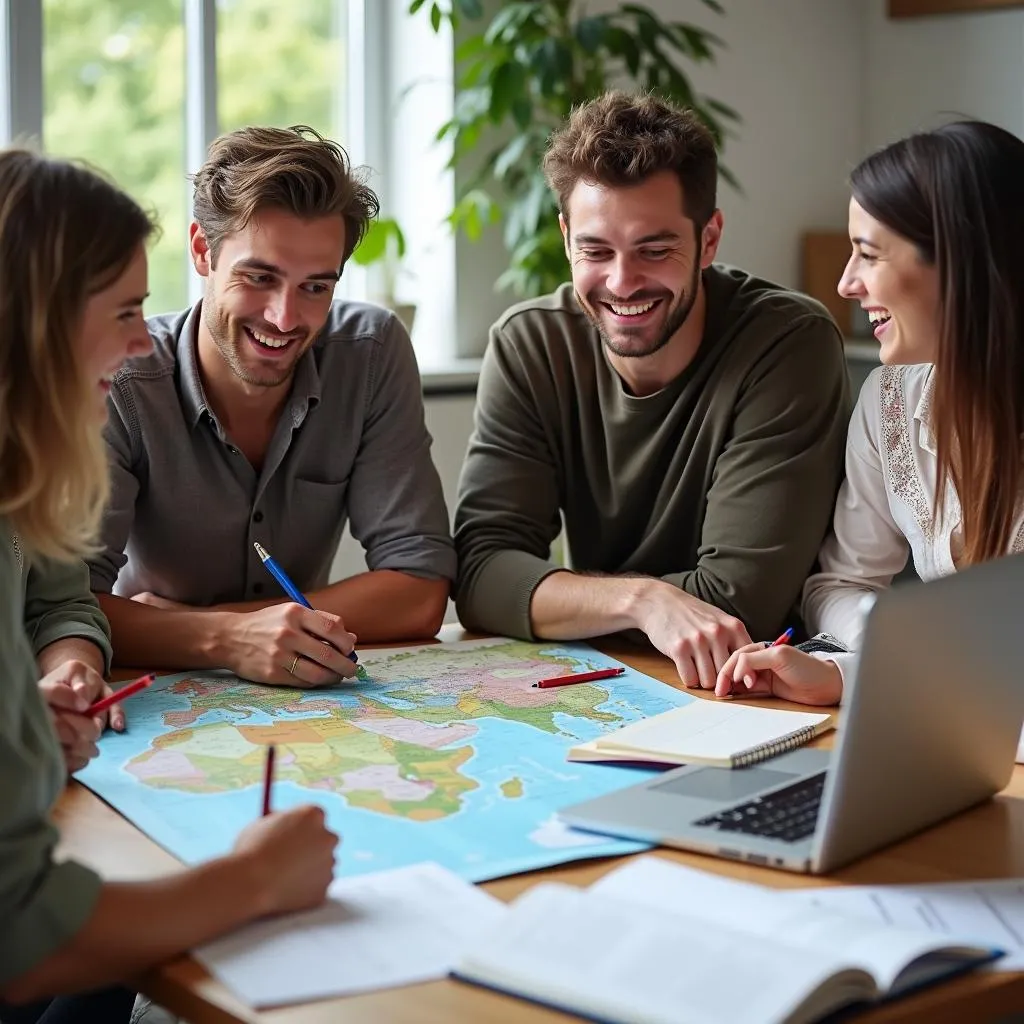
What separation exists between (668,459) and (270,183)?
27.4 inches

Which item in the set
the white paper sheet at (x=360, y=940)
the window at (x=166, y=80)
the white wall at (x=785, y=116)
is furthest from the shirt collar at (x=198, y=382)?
the white wall at (x=785, y=116)

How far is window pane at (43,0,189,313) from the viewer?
3342mm

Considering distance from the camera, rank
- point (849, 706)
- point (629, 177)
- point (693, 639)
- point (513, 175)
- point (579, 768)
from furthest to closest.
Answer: point (513, 175) < point (629, 177) < point (693, 639) < point (579, 768) < point (849, 706)

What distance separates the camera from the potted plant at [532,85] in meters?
3.41

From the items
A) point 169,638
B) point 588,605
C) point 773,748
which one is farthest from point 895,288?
point 169,638

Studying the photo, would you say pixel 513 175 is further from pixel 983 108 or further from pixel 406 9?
pixel 983 108

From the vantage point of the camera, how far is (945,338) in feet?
5.80

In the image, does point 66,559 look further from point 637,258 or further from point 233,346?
point 637,258

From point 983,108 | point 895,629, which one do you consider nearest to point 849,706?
point 895,629

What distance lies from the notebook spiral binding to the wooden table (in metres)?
0.03

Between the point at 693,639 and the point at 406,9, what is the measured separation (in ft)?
8.29

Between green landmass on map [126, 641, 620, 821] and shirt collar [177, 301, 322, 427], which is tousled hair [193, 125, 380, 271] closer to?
shirt collar [177, 301, 322, 427]

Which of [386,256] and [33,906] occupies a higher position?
[386,256]

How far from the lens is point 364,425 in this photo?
2152 mm
